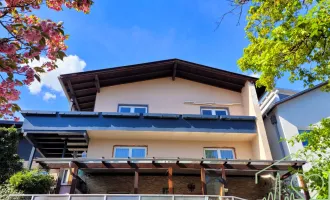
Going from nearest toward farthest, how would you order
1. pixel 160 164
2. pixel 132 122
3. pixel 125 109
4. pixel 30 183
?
pixel 30 183, pixel 160 164, pixel 132 122, pixel 125 109

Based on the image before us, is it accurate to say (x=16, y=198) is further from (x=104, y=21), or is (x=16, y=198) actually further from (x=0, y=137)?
(x=104, y=21)

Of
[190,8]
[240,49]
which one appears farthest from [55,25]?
[240,49]

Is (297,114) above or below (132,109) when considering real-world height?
below

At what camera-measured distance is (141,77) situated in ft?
49.5

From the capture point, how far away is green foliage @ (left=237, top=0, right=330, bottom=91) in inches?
255

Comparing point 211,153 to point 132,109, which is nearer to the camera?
point 211,153

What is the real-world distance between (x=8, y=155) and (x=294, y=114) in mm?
14019

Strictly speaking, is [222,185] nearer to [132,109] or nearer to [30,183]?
[132,109]

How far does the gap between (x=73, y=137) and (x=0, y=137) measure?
3.88m

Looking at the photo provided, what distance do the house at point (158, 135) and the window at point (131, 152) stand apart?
1.8 inches

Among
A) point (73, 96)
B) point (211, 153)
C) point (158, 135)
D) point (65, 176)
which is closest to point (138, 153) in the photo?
Result: point (158, 135)

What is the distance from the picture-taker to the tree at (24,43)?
358cm

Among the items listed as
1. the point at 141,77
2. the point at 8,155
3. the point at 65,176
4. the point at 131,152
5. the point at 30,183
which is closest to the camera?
the point at 30,183

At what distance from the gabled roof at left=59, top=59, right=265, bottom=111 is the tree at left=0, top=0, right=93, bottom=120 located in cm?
957
